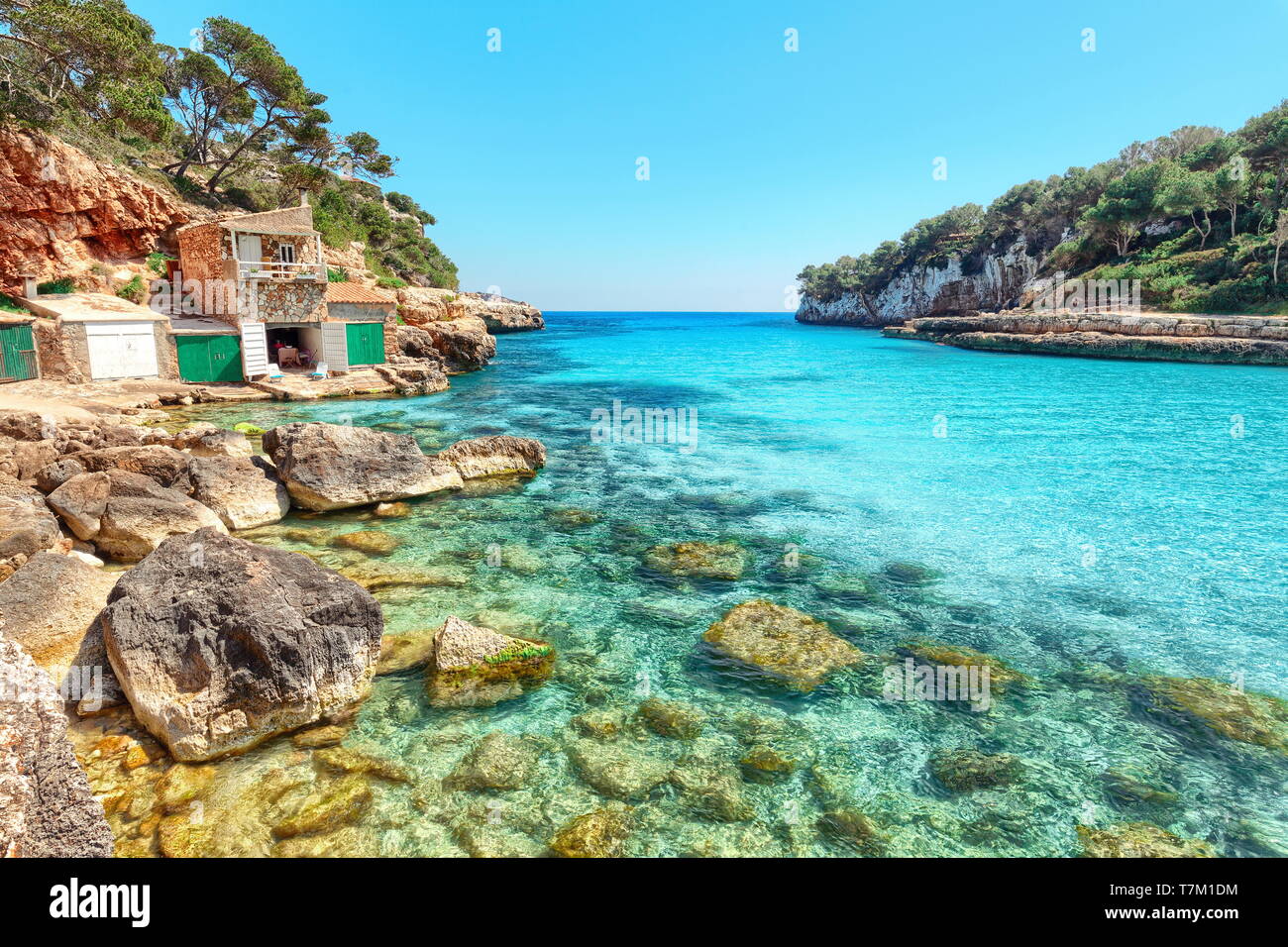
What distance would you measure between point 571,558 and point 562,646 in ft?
11.3

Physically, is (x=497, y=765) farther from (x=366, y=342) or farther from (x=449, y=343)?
(x=449, y=343)

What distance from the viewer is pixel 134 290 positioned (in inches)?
1337

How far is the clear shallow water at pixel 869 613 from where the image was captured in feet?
21.3

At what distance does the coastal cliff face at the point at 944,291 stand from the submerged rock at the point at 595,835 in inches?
3792

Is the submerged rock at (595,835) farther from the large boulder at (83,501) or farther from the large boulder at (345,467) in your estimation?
the large boulder at (345,467)

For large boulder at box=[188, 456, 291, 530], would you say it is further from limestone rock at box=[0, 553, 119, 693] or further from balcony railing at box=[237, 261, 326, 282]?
balcony railing at box=[237, 261, 326, 282]

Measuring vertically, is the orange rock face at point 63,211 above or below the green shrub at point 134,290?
above

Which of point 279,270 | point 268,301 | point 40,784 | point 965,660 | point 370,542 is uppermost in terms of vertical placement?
point 279,270

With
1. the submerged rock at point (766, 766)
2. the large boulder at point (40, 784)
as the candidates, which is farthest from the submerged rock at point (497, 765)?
the large boulder at point (40, 784)

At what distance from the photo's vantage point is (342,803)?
20.9 feet

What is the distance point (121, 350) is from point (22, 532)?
23.3m

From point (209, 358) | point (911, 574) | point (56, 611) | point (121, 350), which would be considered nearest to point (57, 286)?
point (121, 350)
